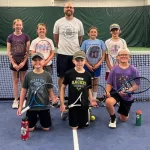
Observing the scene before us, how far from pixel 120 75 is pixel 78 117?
0.84 m

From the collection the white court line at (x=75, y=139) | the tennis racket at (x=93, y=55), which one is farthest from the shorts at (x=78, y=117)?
the tennis racket at (x=93, y=55)

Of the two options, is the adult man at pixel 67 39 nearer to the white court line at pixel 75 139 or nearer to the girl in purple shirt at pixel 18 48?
the girl in purple shirt at pixel 18 48

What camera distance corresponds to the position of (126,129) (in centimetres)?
347

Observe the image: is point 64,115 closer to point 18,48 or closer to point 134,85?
point 134,85

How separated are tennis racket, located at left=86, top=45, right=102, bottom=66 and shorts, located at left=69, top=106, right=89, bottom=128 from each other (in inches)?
36.1

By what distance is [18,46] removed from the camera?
4215mm

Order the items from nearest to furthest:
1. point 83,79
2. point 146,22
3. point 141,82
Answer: point 83,79
point 141,82
point 146,22

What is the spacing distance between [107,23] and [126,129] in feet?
33.2

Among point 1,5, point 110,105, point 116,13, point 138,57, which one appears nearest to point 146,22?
point 116,13

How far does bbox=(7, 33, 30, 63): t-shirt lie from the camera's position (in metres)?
4.21

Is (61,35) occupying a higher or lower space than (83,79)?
higher

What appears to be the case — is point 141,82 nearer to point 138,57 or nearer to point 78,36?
point 78,36

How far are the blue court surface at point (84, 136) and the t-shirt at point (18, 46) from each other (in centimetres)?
97

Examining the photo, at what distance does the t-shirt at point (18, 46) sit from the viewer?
421 centimetres
